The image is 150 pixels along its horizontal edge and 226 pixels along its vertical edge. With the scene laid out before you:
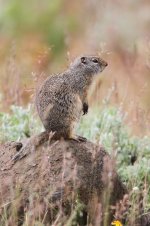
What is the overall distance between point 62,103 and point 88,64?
2.33 ft

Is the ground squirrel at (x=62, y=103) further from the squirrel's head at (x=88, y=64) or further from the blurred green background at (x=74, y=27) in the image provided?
the blurred green background at (x=74, y=27)

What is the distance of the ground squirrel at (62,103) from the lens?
16.6ft

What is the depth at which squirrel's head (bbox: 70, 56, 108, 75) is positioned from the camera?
565 cm

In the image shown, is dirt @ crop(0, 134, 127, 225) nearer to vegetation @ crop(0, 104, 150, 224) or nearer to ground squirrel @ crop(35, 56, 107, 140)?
ground squirrel @ crop(35, 56, 107, 140)

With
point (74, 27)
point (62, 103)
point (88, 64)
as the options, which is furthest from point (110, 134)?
point (74, 27)

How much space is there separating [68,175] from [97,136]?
4.35 feet

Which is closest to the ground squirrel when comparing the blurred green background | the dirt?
the dirt

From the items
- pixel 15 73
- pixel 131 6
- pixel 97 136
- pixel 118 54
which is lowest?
pixel 97 136

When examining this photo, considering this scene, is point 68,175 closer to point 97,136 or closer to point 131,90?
point 97,136

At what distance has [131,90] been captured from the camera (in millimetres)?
9539

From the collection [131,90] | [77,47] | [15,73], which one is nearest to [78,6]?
[77,47]

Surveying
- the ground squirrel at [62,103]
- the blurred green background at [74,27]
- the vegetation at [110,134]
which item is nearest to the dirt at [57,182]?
the ground squirrel at [62,103]

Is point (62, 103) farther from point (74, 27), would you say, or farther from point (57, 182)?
point (74, 27)

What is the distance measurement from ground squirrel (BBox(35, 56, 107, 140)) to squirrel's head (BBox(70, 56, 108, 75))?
0.23m
